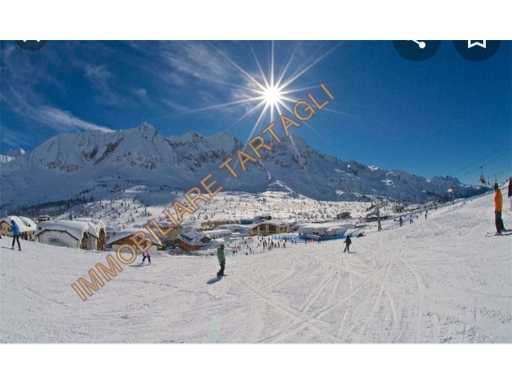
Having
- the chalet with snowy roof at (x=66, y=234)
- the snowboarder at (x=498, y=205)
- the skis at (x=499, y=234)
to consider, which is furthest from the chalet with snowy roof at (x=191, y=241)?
the snowboarder at (x=498, y=205)

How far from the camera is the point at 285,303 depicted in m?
5.45

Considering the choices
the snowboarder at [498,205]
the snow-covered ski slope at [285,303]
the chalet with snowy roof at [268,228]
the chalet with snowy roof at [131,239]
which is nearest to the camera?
the snow-covered ski slope at [285,303]

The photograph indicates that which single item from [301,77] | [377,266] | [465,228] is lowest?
[377,266]

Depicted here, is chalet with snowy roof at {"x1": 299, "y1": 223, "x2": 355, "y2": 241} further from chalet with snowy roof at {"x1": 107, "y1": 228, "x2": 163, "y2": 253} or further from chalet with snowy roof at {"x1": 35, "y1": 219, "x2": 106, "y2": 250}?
chalet with snowy roof at {"x1": 35, "y1": 219, "x2": 106, "y2": 250}

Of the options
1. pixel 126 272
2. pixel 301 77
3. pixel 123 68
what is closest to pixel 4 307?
pixel 126 272

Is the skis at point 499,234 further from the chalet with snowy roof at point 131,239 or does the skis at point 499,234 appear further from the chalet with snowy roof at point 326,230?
the chalet with snowy roof at point 326,230

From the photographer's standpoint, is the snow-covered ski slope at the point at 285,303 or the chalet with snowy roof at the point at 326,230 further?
the chalet with snowy roof at the point at 326,230

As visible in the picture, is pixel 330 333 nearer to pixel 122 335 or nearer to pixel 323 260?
pixel 122 335

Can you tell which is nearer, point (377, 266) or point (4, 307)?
point (4, 307)

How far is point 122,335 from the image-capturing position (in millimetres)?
4691

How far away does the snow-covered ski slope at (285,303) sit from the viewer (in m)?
4.34

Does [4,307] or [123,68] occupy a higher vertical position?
[123,68]
